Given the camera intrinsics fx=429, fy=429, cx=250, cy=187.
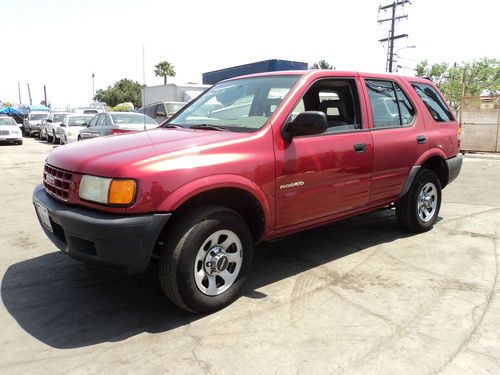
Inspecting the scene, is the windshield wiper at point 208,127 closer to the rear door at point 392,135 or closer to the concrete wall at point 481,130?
the rear door at point 392,135

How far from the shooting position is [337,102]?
4.40 meters

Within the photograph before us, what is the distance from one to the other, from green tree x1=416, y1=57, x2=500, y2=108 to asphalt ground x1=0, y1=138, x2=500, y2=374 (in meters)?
52.3

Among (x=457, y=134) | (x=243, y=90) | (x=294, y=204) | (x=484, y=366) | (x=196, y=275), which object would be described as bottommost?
(x=484, y=366)

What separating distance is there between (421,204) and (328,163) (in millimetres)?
1944

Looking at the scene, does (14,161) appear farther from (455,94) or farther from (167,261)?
(455,94)

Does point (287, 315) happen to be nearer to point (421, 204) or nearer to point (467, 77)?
point (421, 204)

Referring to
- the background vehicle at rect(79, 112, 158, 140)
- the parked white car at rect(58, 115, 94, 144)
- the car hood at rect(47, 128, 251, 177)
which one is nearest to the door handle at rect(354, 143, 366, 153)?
the car hood at rect(47, 128, 251, 177)

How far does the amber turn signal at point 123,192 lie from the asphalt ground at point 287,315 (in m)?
0.94

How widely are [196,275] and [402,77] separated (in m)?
3.50

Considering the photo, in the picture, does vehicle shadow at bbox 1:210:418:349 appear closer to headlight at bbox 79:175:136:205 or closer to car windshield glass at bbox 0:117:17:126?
headlight at bbox 79:175:136:205

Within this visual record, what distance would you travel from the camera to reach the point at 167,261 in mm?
2936

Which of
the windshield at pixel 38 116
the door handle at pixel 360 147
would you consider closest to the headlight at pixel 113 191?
the door handle at pixel 360 147

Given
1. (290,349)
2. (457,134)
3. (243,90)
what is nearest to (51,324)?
(290,349)

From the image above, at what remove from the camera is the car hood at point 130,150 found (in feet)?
9.42
